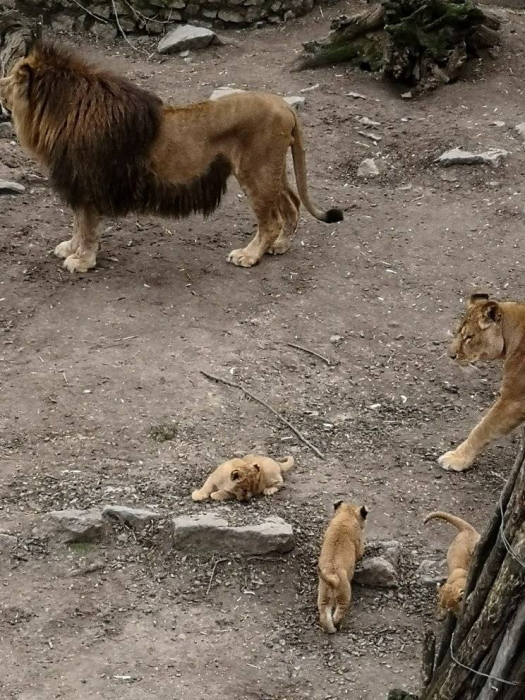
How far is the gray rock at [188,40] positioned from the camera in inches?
472

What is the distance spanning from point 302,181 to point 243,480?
342cm

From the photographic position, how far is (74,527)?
533 centimetres

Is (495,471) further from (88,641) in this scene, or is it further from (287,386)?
(88,641)

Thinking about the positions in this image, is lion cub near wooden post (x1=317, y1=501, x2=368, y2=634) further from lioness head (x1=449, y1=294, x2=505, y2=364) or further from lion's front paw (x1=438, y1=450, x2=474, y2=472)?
lioness head (x1=449, y1=294, x2=505, y2=364)

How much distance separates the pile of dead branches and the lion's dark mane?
3.90 m

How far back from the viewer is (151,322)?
7.39 meters

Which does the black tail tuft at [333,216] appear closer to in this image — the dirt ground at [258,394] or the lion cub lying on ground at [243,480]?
the dirt ground at [258,394]

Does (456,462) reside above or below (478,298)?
below

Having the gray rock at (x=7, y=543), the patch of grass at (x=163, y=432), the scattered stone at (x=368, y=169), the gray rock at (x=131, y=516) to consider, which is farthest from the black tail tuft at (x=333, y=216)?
the gray rock at (x=7, y=543)

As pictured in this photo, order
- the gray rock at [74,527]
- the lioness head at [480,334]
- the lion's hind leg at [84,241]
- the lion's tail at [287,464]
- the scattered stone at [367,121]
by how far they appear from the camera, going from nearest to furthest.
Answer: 1. the gray rock at [74,527]
2. the lion's tail at [287,464]
3. the lioness head at [480,334]
4. the lion's hind leg at [84,241]
5. the scattered stone at [367,121]

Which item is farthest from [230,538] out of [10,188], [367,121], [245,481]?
[367,121]

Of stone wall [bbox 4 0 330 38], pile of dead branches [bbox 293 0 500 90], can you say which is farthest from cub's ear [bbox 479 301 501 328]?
stone wall [bbox 4 0 330 38]

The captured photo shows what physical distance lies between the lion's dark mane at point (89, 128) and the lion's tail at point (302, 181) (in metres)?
1.04

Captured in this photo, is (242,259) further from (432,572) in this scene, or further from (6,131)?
(432,572)
